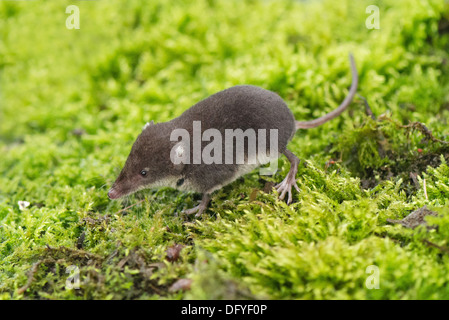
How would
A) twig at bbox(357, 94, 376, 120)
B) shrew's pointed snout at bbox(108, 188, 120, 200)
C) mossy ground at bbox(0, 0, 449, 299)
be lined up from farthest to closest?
1. twig at bbox(357, 94, 376, 120)
2. shrew's pointed snout at bbox(108, 188, 120, 200)
3. mossy ground at bbox(0, 0, 449, 299)

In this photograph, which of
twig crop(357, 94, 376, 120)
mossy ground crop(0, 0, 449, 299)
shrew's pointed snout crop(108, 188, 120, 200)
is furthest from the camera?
twig crop(357, 94, 376, 120)

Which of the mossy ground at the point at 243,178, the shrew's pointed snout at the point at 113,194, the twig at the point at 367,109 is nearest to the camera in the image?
the mossy ground at the point at 243,178

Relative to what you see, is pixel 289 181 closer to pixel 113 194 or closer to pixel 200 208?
pixel 200 208

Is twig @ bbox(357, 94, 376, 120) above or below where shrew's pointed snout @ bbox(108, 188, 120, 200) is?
above

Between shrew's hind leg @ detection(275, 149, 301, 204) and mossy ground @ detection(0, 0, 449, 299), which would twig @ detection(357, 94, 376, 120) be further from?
shrew's hind leg @ detection(275, 149, 301, 204)

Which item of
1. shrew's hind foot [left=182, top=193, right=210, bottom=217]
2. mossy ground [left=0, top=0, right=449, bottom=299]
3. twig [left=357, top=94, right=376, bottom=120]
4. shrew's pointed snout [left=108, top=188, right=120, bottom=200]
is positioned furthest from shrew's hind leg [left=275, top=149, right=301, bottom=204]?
shrew's pointed snout [left=108, top=188, right=120, bottom=200]

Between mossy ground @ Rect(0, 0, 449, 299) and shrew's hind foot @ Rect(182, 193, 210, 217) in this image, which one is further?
shrew's hind foot @ Rect(182, 193, 210, 217)

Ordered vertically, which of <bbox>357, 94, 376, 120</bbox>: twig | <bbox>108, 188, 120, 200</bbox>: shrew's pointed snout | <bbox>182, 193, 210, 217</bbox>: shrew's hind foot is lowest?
<bbox>182, 193, 210, 217</bbox>: shrew's hind foot

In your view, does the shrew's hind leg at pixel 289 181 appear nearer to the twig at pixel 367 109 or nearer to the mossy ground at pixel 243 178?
the mossy ground at pixel 243 178

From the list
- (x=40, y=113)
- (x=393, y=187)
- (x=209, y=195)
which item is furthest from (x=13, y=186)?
(x=393, y=187)

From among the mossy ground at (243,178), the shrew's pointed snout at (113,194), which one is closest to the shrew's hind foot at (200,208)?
the mossy ground at (243,178)

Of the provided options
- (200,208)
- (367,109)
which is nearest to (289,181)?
(200,208)
